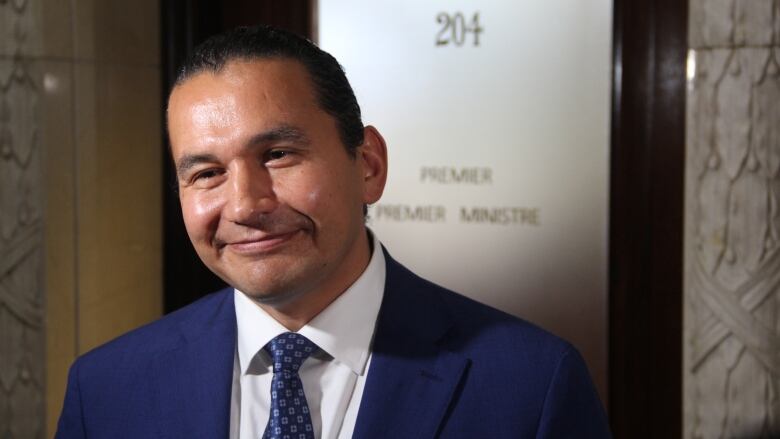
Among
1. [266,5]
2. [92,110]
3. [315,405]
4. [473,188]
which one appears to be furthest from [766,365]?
[92,110]

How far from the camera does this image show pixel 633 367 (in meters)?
2.45

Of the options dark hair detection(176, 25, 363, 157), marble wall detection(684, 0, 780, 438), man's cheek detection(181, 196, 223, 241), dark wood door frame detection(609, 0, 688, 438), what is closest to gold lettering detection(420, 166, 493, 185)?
dark wood door frame detection(609, 0, 688, 438)

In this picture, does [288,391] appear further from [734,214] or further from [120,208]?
[120,208]

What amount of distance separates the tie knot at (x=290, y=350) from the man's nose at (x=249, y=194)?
0.22 meters

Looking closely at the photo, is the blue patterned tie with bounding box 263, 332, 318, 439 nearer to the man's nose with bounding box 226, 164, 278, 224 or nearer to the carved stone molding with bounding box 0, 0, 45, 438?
the man's nose with bounding box 226, 164, 278, 224

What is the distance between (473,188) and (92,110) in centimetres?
104

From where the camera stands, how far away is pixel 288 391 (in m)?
1.34

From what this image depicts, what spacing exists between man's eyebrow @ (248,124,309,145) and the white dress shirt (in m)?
A: 0.27

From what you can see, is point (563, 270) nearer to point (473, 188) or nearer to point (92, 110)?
point (473, 188)

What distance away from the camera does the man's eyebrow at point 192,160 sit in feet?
4.12

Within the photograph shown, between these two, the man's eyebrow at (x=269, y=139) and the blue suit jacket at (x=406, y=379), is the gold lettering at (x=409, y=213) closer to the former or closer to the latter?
the blue suit jacket at (x=406, y=379)

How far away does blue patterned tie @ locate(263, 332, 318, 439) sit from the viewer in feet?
4.33

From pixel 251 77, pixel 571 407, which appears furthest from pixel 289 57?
pixel 571 407

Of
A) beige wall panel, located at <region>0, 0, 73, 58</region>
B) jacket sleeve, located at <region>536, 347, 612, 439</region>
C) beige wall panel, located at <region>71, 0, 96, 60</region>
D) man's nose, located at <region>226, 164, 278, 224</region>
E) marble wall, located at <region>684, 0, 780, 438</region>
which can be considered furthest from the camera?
beige wall panel, located at <region>71, 0, 96, 60</region>
